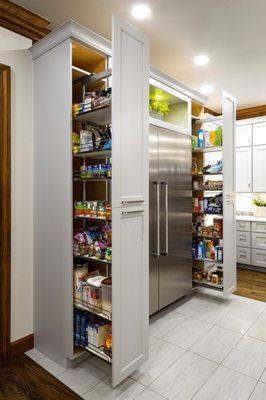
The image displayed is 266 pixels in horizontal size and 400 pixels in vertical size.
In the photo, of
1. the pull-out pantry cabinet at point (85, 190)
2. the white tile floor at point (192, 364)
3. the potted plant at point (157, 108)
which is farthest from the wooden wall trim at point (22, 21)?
the white tile floor at point (192, 364)

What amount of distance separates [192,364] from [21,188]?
208 centimetres

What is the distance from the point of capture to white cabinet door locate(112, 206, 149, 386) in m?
1.85

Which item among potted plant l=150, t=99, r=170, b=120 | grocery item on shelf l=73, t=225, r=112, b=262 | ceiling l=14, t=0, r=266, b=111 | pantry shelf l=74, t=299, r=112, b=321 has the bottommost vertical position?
pantry shelf l=74, t=299, r=112, b=321

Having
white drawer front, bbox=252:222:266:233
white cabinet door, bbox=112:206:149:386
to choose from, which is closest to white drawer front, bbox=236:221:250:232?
white drawer front, bbox=252:222:266:233

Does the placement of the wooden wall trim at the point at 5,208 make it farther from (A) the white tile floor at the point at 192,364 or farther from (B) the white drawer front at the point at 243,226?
(B) the white drawer front at the point at 243,226

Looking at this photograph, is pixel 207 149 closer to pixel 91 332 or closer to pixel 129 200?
pixel 129 200

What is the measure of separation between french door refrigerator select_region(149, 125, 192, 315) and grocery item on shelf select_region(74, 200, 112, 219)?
0.94m

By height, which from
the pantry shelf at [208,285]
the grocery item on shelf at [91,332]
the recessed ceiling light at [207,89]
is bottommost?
the pantry shelf at [208,285]

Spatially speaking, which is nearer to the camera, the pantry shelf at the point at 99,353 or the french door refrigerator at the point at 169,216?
the pantry shelf at the point at 99,353

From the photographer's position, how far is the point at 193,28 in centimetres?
263

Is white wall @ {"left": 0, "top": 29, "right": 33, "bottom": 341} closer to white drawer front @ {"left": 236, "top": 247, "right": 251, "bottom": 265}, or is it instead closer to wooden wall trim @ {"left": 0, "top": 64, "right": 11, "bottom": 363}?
wooden wall trim @ {"left": 0, "top": 64, "right": 11, "bottom": 363}

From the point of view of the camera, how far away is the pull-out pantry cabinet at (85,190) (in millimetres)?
Answer: 1859

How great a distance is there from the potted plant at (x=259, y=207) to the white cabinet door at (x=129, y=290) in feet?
13.1

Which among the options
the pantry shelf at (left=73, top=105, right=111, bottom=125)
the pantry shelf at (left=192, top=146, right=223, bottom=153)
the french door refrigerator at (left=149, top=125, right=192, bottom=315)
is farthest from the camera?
the pantry shelf at (left=192, top=146, right=223, bottom=153)
